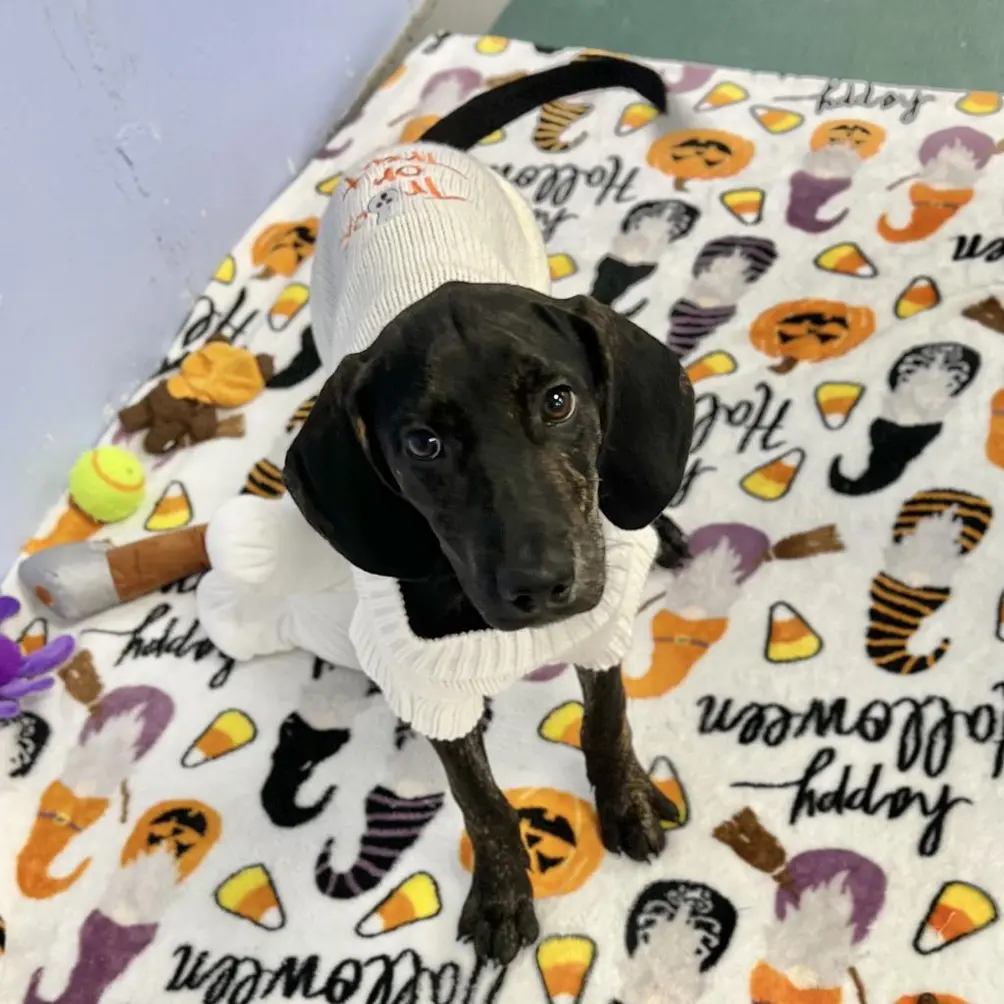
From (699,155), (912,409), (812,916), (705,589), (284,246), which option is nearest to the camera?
(812,916)

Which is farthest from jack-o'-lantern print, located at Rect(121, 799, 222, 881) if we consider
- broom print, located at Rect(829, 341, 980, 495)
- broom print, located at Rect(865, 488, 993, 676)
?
broom print, located at Rect(829, 341, 980, 495)

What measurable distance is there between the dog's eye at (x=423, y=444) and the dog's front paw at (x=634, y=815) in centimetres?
67

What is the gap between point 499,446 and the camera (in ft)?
3.48

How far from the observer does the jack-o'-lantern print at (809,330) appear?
6.77ft

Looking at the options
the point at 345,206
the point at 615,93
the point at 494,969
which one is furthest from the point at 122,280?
the point at 494,969

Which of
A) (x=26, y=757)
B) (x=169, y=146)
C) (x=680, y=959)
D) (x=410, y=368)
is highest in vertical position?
(x=410, y=368)

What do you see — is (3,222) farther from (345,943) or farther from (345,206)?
(345,943)

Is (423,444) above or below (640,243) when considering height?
above

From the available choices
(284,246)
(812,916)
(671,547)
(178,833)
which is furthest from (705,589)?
(284,246)

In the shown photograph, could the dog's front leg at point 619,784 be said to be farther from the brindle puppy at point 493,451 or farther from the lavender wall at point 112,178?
the lavender wall at point 112,178

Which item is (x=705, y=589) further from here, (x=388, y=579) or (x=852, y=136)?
(x=852, y=136)

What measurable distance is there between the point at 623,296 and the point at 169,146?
1.03 meters

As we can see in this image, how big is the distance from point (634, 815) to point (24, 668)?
3.56 feet

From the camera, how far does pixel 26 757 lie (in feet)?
6.11
